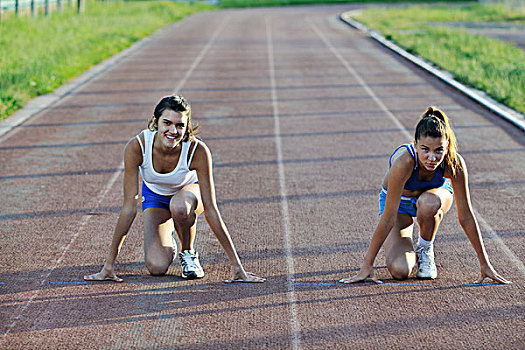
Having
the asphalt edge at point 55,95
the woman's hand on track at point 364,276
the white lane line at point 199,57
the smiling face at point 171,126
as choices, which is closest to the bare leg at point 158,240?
the smiling face at point 171,126

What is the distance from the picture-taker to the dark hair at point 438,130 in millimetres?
5410

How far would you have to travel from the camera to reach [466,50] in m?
22.2

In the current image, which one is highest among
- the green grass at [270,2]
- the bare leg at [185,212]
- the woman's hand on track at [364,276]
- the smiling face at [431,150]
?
the green grass at [270,2]

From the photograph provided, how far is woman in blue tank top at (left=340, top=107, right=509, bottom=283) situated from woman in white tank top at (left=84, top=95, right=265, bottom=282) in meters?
1.14

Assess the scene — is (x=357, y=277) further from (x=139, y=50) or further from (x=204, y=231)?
(x=139, y=50)

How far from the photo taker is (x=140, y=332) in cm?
490

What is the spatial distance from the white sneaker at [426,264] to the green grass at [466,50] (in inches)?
337

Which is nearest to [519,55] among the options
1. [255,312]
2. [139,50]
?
[139,50]

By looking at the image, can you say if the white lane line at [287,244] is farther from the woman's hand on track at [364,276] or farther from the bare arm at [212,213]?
the woman's hand on track at [364,276]

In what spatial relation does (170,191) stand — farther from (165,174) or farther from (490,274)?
(490,274)

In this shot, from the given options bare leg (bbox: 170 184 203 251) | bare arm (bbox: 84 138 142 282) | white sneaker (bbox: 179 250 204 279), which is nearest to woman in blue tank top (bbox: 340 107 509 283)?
white sneaker (bbox: 179 250 204 279)

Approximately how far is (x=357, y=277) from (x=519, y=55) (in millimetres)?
17010

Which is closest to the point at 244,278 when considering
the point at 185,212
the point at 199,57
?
the point at 185,212

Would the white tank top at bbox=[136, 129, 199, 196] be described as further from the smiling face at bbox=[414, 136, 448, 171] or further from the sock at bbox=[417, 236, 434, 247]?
the sock at bbox=[417, 236, 434, 247]
